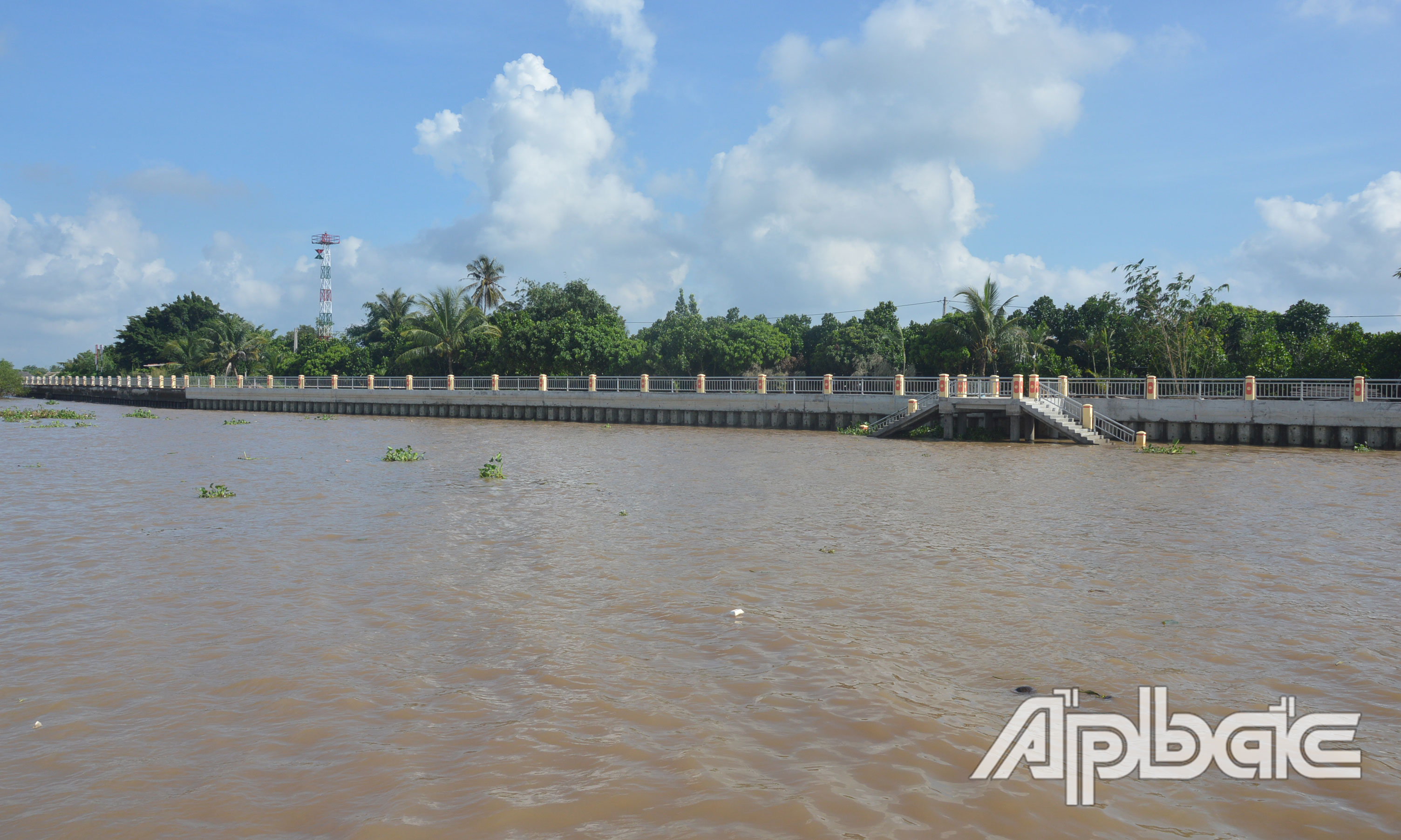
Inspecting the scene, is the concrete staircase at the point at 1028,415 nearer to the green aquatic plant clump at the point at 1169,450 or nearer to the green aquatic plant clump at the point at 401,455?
the green aquatic plant clump at the point at 1169,450

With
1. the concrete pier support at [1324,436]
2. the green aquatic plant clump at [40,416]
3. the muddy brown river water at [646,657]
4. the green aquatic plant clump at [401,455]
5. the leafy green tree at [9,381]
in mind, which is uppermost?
the leafy green tree at [9,381]

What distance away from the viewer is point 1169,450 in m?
25.2

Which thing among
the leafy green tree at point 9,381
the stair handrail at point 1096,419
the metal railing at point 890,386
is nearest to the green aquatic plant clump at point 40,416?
the metal railing at point 890,386

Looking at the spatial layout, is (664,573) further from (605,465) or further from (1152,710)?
(605,465)

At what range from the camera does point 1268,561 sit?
948 centimetres

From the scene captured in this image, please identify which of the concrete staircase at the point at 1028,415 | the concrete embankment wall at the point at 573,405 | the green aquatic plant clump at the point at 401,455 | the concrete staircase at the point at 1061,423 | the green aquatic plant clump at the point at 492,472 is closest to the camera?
the green aquatic plant clump at the point at 492,472

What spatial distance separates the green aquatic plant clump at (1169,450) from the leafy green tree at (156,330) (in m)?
83.9

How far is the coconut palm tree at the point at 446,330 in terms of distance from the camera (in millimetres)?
53656

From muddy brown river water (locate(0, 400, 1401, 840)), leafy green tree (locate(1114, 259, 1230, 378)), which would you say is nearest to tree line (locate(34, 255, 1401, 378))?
leafy green tree (locate(1114, 259, 1230, 378))

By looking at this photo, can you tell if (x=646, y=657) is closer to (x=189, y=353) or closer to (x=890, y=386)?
(x=890, y=386)

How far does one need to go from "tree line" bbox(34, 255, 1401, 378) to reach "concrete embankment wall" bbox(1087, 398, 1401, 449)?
19.8ft

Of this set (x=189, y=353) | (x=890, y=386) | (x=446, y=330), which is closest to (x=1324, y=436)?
(x=890, y=386)

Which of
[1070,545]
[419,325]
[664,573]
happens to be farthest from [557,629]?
[419,325]

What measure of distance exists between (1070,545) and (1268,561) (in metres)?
2.00
